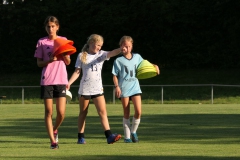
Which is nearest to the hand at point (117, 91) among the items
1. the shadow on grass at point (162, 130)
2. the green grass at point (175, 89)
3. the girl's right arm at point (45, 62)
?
the shadow on grass at point (162, 130)

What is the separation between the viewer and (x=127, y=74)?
15.2 meters

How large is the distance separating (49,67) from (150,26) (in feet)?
153

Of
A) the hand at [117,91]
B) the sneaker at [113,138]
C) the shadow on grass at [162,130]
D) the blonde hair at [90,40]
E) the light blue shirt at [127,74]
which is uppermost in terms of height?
the blonde hair at [90,40]

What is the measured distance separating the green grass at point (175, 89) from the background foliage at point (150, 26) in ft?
4.76

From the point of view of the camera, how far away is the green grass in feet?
140

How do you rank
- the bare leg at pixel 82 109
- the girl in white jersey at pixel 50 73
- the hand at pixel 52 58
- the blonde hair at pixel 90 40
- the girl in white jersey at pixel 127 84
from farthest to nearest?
the girl in white jersey at pixel 127 84, the bare leg at pixel 82 109, the blonde hair at pixel 90 40, the girl in white jersey at pixel 50 73, the hand at pixel 52 58

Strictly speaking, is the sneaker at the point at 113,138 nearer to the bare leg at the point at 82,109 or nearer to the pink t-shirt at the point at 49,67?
the bare leg at the point at 82,109

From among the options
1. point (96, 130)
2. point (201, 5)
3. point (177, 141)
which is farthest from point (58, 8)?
point (177, 141)

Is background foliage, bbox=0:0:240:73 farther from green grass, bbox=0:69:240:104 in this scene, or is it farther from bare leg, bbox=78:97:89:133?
bare leg, bbox=78:97:89:133

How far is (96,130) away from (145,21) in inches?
1643

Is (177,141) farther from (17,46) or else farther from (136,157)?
(17,46)

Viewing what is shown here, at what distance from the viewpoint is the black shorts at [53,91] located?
13.5 meters

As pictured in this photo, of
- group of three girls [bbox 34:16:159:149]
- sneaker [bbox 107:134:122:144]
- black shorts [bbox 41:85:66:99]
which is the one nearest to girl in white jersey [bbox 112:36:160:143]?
group of three girls [bbox 34:16:159:149]

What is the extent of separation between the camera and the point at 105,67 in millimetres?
58750
